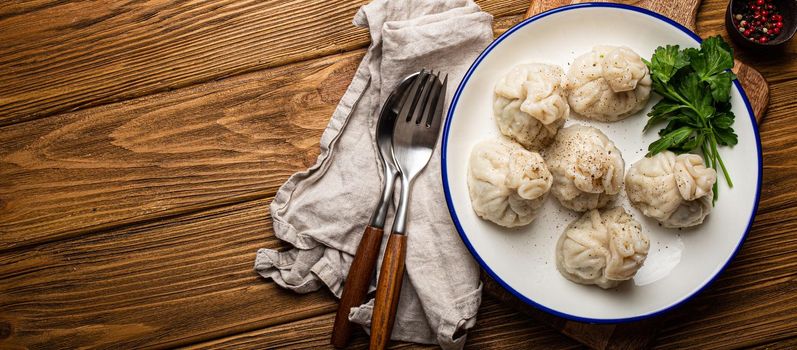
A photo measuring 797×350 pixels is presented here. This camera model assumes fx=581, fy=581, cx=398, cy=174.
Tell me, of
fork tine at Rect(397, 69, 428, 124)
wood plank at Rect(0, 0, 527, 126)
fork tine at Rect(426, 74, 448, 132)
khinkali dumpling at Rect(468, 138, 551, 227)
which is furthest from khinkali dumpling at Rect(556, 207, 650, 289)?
wood plank at Rect(0, 0, 527, 126)

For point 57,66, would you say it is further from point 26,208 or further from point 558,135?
point 558,135

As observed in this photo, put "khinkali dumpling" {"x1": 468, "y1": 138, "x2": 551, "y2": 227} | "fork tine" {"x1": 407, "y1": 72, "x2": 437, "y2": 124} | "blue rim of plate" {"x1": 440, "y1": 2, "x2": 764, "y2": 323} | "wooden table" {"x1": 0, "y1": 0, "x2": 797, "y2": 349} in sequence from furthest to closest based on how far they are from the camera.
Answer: "wooden table" {"x1": 0, "y1": 0, "x2": 797, "y2": 349}, "fork tine" {"x1": 407, "y1": 72, "x2": 437, "y2": 124}, "blue rim of plate" {"x1": 440, "y1": 2, "x2": 764, "y2": 323}, "khinkali dumpling" {"x1": 468, "y1": 138, "x2": 551, "y2": 227}

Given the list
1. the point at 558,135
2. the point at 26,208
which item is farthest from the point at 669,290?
the point at 26,208

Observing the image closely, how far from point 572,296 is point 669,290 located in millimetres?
335

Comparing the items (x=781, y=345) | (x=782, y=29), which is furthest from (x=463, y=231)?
(x=782, y=29)

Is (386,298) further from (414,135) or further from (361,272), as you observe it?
(414,135)

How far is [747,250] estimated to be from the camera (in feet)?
7.12

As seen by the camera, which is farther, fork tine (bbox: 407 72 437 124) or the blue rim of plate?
fork tine (bbox: 407 72 437 124)

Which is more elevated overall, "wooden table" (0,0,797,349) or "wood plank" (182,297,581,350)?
"wooden table" (0,0,797,349)

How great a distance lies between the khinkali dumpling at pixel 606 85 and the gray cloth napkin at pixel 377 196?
0.36 metres

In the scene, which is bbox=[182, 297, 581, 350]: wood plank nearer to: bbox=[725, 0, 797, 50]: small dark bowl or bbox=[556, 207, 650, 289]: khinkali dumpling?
bbox=[556, 207, 650, 289]: khinkali dumpling

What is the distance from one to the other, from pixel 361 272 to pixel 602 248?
81 cm

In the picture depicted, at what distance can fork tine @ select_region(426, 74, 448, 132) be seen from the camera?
207cm

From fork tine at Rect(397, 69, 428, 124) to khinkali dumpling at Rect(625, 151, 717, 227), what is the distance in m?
0.79
